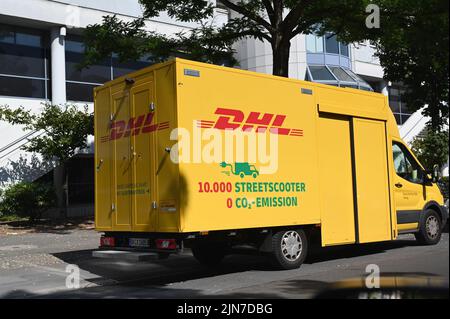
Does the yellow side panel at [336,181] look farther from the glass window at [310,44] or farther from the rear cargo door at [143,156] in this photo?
the glass window at [310,44]

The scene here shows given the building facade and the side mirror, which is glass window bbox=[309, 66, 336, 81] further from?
the side mirror

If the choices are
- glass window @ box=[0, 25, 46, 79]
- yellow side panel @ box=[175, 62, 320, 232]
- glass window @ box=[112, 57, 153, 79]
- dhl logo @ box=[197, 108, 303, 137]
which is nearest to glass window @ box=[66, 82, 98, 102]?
glass window @ box=[0, 25, 46, 79]

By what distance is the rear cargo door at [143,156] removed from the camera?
27.9ft

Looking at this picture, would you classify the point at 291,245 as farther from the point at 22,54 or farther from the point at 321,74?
the point at 321,74

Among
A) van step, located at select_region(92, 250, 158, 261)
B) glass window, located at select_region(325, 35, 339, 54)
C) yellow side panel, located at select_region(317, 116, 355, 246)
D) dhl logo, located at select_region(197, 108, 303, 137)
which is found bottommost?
van step, located at select_region(92, 250, 158, 261)

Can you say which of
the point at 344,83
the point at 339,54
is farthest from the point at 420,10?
the point at 339,54

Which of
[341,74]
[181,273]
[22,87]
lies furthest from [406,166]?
[341,74]

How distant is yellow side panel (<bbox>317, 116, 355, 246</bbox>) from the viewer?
382 inches

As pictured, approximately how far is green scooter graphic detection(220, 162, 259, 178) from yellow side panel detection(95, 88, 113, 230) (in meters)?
2.36

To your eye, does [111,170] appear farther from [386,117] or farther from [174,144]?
[386,117]

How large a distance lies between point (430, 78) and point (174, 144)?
44.0 ft

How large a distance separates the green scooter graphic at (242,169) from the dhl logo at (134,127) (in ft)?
3.93

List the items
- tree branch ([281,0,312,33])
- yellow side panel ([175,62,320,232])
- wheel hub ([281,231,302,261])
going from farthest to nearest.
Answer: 1. tree branch ([281,0,312,33])
2. wheel hub ([281,231,302,261])
3. yellow side panel ([175,62,320,232])
